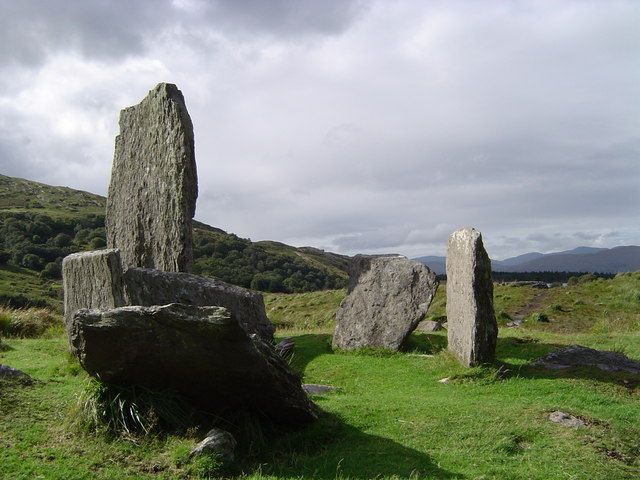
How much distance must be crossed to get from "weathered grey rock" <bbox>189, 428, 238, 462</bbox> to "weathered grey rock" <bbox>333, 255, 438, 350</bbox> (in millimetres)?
9198

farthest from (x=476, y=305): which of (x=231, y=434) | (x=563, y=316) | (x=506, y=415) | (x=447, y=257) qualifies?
(x=563, y=316)

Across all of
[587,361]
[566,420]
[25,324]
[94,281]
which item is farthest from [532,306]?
[94,281]

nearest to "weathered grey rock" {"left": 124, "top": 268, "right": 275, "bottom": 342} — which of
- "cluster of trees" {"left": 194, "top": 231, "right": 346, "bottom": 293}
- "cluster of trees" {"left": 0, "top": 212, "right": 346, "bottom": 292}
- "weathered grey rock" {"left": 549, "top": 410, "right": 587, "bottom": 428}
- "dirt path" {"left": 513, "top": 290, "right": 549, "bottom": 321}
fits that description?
"weathered grey rock" {"left": 549, "top": 410, "right": 587, "bottom": 428}

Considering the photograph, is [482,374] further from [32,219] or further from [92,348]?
[32,219]

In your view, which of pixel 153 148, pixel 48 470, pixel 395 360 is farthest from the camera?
pixel 153 148

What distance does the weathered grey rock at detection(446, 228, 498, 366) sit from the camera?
14.0 m

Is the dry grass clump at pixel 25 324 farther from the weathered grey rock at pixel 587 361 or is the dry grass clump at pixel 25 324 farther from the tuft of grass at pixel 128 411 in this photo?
the weathered grey rock at pixel 587 361

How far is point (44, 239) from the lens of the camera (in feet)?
292

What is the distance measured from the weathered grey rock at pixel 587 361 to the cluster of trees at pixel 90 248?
52657mm

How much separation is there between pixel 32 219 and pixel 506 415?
9953cm

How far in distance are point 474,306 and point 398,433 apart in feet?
18.2

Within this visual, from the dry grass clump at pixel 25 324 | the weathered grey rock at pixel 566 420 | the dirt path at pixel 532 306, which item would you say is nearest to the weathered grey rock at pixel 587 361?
the weathered grey rock at pixel 566 420

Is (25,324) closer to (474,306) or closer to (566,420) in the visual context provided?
(474,306)

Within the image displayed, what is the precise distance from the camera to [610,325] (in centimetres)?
2289
